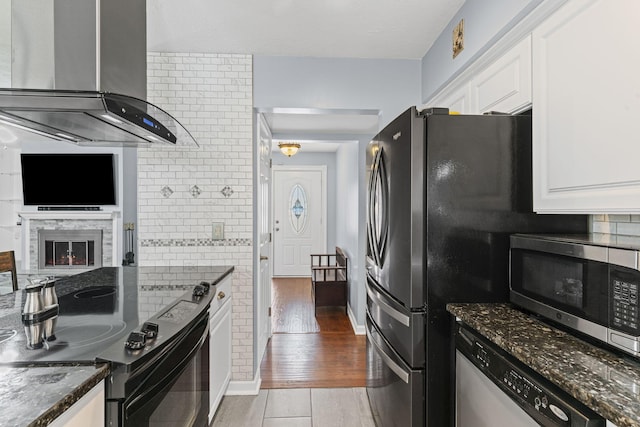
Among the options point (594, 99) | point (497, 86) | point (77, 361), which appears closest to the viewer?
point (77, 361)

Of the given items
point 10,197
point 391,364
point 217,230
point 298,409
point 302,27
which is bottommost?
point 298,409

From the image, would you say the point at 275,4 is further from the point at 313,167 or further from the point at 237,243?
the point at 313,167

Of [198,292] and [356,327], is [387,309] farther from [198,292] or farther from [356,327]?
[356,327]

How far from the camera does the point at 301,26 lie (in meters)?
2.17

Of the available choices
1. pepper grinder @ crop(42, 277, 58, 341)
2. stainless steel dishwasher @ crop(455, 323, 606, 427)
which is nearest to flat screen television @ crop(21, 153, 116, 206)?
pepper grinder @ crop(42, 277, 58, 341)

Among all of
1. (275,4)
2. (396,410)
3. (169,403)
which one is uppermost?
(275,4)

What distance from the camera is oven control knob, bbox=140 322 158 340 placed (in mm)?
1141

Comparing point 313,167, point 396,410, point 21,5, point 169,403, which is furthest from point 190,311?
point 313,167

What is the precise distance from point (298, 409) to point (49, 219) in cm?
396

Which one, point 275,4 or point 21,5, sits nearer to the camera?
point 21,5

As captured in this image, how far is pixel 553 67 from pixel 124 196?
4.53m

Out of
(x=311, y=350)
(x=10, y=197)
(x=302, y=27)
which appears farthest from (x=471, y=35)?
(x=10, y=197)

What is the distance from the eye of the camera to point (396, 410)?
5.57ft

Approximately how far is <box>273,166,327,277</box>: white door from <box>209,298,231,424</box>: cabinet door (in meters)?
4.36
